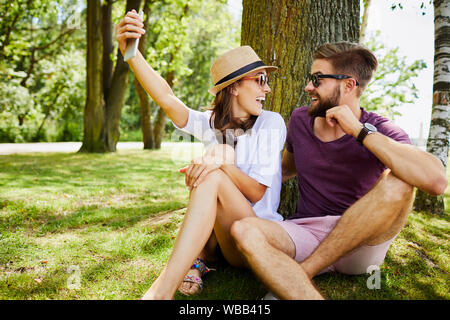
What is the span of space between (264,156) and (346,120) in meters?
0.64

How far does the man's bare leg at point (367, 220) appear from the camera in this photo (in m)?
2.24

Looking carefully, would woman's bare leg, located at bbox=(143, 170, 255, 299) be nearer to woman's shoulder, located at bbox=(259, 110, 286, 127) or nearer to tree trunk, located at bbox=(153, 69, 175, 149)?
woman's shoulder, located at bbox=(259, 110, 286, 127)

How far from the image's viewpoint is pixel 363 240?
2.36 metres

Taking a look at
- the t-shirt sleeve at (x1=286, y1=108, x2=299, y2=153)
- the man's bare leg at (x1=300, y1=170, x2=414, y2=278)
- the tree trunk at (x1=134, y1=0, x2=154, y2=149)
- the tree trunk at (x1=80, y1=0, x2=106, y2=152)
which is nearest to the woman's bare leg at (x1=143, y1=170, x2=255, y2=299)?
the man's bare leg at (x1=300, y1=170, x2=414, y2=278)

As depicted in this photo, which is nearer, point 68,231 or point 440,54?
point 68,231

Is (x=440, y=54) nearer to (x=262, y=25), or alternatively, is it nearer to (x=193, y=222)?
(x=262, y=25)

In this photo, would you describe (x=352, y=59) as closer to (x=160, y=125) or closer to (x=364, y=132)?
(x=364, y=132)

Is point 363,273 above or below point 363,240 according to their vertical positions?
below

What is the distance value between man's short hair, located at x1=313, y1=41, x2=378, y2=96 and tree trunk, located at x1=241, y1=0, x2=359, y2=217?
2.44 feet

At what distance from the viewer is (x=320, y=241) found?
263 cm

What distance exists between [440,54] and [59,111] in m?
28.2

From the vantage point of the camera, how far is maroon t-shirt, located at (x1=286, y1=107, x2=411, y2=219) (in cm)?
275

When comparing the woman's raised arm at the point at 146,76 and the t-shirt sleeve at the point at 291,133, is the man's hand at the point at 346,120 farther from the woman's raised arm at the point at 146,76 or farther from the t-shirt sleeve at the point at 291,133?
the woman's raised arm at the point at 146,76
